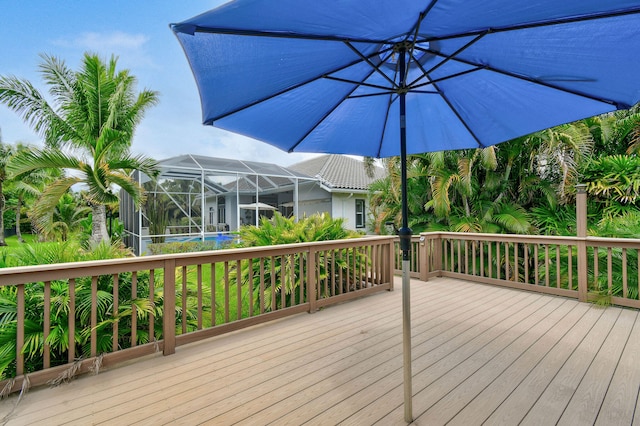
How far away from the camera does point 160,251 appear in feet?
29.5

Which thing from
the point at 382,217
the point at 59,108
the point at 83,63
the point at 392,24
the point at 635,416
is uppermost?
the point at 83,63

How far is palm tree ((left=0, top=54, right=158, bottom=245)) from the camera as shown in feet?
20.5

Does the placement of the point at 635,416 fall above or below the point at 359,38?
below

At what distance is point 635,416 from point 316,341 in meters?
2.26

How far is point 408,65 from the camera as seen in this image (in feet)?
5.60

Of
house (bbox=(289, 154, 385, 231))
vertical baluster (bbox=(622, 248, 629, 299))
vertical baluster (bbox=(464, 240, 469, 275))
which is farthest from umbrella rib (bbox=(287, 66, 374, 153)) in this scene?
house (bbox=(289, 154, 385, 231))

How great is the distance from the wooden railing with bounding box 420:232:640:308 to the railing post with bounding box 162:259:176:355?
4.09 meters

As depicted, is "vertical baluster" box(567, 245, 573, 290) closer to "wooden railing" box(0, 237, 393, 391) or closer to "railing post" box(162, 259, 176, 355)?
"wooden railing" box(0, 237, 393, 391)

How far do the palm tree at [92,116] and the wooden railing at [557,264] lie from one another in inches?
255

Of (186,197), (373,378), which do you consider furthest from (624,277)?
(186,197)

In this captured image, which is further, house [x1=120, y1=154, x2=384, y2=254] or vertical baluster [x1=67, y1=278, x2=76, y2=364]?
house [x1=120, y1=154, x2=384, y2=254]

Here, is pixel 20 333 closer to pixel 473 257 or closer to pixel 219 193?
pixel 473 257

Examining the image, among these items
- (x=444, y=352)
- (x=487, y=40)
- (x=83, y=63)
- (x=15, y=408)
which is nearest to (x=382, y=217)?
(x=444, y=352)

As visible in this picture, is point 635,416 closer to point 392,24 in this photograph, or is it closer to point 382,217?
point 392,24
